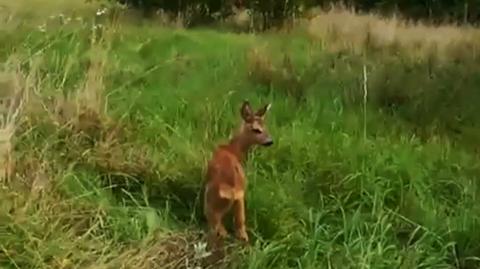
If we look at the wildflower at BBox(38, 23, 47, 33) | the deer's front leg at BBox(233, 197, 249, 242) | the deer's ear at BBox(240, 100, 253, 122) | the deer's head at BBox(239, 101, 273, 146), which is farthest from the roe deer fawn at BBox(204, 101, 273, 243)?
the wildflower at BBox(38, 23, 47, 33)

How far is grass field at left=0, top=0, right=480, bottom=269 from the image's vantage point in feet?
19.9

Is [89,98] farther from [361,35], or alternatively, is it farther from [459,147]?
[361,35]

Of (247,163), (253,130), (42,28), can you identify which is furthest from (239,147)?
(42,28)

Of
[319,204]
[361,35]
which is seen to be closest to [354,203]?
[319,204]

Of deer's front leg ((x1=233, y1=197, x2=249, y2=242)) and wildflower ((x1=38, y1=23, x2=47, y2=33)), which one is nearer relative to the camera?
deer's front leg ((x1=233, y1=197, x2=249, y2=242))

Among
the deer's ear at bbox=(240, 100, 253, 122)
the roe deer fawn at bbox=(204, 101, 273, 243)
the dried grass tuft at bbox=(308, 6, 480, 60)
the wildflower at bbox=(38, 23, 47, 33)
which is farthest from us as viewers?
the dried grass tuft at bbox=(308, 6, 480, 60)

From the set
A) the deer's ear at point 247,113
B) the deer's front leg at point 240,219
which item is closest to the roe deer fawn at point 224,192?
the deer's front leg at point 240,219

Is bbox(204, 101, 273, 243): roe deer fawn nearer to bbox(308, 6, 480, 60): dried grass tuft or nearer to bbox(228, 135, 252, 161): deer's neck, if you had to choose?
bbox(228, 135, 252, 161): deer's neck

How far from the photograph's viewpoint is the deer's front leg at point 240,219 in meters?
6.05

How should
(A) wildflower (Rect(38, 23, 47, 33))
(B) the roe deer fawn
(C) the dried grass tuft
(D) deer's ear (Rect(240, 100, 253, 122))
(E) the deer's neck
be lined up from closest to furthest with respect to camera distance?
(B) the roe deer fawn, (E) the deer's neck, (D) deer's ear (Rect(240, 100, 253, 122)), (A) wildflower (Rect(38, 23, 47, 33)), (C) the dried grass tuft

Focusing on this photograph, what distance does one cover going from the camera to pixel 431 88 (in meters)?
8.84

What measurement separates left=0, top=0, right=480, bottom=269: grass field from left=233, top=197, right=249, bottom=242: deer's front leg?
95 mm

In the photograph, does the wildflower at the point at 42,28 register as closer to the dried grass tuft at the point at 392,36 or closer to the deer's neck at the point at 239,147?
the dried grass tuft at the point at 392,36

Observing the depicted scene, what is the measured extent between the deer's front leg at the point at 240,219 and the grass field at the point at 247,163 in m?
0.09
